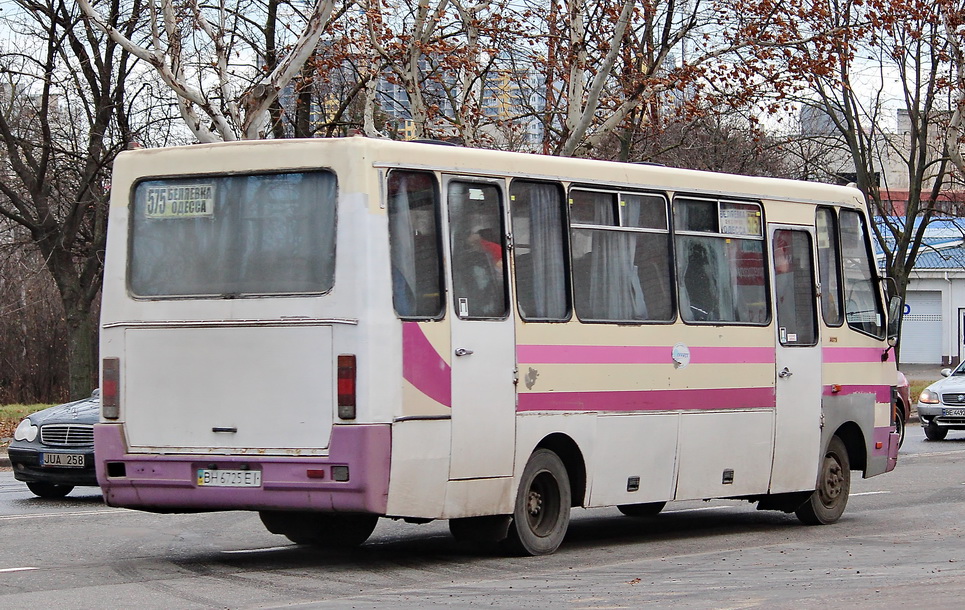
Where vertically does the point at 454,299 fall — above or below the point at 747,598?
above

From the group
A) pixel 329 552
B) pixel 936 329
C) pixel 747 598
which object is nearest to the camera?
pixel 747 598

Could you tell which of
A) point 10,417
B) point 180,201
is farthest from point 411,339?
point 10,417

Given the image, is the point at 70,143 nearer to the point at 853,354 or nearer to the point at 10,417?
the point at 10,417

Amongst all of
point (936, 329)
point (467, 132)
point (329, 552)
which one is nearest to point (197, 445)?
point (329, 552)

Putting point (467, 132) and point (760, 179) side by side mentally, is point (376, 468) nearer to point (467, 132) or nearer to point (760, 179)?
point (760, 179)

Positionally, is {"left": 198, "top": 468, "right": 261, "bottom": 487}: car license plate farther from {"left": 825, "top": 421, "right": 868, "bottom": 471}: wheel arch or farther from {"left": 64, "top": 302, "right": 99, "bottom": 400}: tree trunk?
{"left": 64, "top": 302, "right": 99, "bottom": 400}: tree trunk

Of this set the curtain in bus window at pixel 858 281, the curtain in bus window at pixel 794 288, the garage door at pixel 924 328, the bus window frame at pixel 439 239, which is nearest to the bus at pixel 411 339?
the bus window frame at pixel 439 239

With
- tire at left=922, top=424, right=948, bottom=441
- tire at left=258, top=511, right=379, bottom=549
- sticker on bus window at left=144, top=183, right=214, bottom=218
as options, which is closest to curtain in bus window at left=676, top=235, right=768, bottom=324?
tire at left=258, top=511, right=379, bottom=549

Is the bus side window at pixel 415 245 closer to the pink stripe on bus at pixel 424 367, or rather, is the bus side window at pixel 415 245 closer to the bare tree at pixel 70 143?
the pink stripe on bus at pixel 424 367

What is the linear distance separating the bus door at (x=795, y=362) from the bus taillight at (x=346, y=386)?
4.75 metres

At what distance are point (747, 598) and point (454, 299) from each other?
9.30ft

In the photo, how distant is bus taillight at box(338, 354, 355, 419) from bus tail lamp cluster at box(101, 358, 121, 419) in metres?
1.70

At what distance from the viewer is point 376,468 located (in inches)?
384

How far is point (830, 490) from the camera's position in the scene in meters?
14.1
